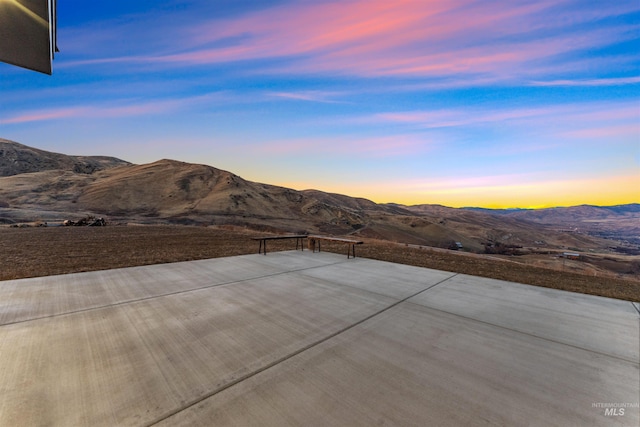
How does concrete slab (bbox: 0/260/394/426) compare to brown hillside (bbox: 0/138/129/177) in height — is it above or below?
below

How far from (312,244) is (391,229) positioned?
57.7 meters

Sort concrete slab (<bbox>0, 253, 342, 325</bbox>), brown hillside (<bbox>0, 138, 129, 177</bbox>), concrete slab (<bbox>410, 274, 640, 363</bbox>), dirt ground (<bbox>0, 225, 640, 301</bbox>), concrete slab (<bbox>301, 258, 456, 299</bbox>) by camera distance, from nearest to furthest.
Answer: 1. concrete slab (<bbox>410, 274, 640, 363</bbox>)
2. concrete slab (<bbox>0, 253, 342, 325</bbox>)
3. concrete slab (<bbox>301, 258, 456, 299</bbox>)
4. dirt ground (<bbox>0, 225, 640, 301</bbox>)
5. brown hillside (<bbox>0, 138, 129, 177</bbox>)

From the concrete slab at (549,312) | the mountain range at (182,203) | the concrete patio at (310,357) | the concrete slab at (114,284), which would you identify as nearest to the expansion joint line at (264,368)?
the concrete patio at (310,357)

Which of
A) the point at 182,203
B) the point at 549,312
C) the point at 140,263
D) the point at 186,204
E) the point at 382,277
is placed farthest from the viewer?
the point at 182,203

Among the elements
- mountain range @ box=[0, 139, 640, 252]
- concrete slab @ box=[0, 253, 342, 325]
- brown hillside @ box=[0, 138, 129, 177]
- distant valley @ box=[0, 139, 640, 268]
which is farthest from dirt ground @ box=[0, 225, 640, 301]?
brown hillside @ box=[0, 138, 129, 177]

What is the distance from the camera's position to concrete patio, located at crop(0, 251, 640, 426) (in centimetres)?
192

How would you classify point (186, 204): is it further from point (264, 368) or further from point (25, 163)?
point (25, 163)

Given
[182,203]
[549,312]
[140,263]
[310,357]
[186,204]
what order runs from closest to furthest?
1. [310,357]
2. [549,312]
3. [140,263]
4. [186,204]
5. [182,203]

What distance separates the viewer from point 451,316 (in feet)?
12.1

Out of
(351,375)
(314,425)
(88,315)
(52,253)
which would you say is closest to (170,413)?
(314,425)

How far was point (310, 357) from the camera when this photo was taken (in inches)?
103

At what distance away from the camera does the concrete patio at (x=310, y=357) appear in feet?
6.30

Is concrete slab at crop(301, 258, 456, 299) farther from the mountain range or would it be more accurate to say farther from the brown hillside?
the brown hillside

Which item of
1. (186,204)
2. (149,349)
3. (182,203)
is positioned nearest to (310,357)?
(149,349)
